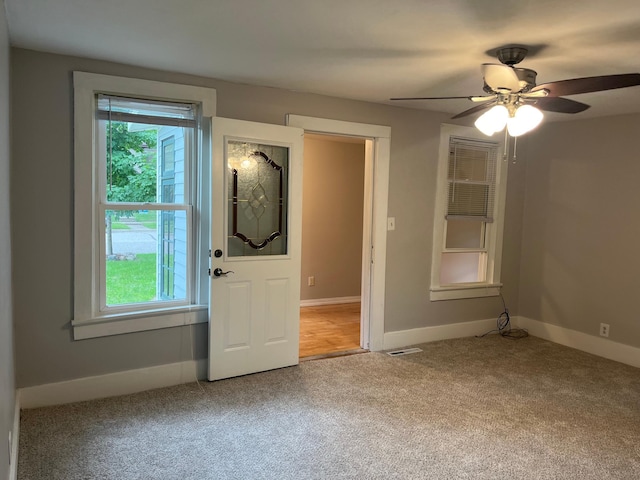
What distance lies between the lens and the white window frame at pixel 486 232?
457 cm

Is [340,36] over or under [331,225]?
over

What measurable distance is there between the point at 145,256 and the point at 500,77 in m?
2.57

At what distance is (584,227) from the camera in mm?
4590

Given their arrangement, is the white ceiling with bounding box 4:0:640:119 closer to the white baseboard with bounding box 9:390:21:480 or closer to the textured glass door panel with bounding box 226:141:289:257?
the textured glass door panel with bounding box 226:141:289:257

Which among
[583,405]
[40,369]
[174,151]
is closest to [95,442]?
[40,369]

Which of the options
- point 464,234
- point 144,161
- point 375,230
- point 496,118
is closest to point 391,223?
point 375,230

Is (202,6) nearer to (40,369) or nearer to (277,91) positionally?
(277,91)

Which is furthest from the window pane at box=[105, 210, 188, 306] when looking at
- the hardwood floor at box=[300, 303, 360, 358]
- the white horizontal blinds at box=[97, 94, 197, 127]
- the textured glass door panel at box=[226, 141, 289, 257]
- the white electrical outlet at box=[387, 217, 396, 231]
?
the white electrical outlet at box=[387, 217, 396, 231]

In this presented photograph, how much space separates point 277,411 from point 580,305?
129 inches

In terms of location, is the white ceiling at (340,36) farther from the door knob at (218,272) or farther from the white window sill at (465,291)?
the white window sill at (465,291)

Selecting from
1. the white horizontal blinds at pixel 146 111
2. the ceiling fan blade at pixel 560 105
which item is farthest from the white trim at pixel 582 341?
the white horizontal blinds at pixel 146 111

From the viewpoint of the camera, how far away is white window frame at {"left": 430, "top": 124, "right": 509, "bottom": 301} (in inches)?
180

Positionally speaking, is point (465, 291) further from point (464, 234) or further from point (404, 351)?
point (404, 351)

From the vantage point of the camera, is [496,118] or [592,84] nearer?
[592,84]
